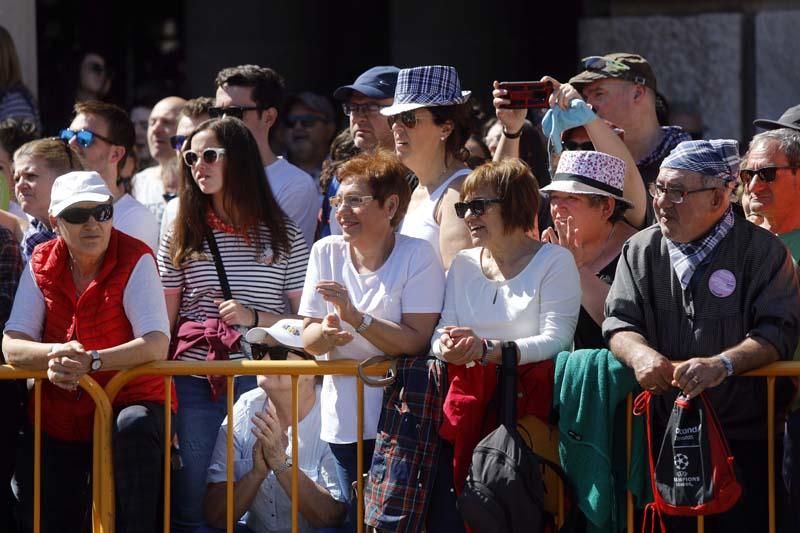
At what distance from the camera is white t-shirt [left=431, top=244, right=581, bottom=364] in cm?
537

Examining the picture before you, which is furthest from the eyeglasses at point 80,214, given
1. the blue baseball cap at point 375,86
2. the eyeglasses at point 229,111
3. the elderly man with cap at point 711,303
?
the elderly man with cap at point 711,303

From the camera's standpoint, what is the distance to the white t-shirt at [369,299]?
560 cm

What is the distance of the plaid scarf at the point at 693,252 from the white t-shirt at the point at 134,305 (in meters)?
1.92

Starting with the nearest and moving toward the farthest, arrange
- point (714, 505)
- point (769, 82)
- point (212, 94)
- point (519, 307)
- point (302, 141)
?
point (714, 505) < point (519, 307) < point (302, 141) < point (769, 82) < point (212, 94)

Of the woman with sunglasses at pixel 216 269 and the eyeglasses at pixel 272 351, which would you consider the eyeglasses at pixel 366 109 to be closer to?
the woman with sunglasses at pixel 216 269

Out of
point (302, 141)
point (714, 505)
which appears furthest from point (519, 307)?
point (302, 141)

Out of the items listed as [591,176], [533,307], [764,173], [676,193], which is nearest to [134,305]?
[533,307]

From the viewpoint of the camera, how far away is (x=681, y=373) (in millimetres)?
5062

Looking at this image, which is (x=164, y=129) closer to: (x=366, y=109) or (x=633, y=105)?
(x=366, y=109)

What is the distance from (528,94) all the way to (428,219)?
685 mm

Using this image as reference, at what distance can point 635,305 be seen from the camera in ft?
17.4

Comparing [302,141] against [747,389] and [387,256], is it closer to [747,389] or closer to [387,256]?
[387,256]

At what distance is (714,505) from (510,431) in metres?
0.73

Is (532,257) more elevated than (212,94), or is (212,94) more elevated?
(212,94)
